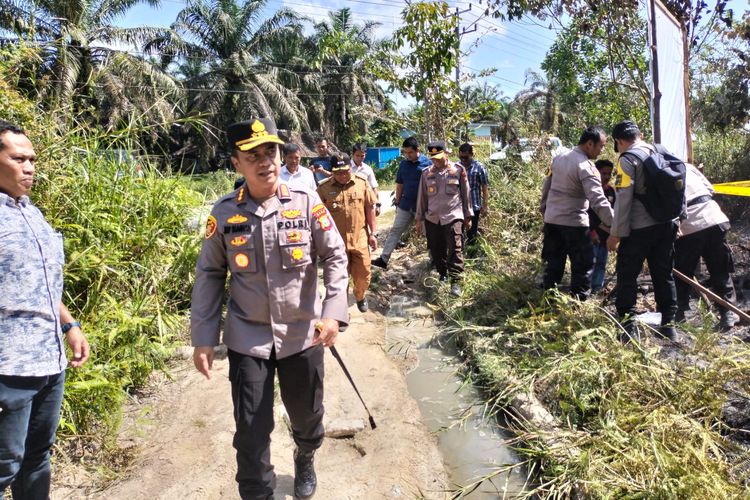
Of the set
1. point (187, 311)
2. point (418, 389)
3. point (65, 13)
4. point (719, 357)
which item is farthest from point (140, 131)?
point (65, 13)

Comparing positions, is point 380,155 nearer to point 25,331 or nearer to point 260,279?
point 260,279

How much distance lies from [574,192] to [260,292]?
331 cm

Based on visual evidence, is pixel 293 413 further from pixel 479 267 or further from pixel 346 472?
pixel 479 267

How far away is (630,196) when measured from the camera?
3.80 m

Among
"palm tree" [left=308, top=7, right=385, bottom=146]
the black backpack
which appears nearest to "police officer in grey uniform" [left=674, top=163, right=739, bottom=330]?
the black backpack

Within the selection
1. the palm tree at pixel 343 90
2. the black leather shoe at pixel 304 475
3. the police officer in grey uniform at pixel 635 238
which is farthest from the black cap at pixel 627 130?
the palm tree at pixel 343 90

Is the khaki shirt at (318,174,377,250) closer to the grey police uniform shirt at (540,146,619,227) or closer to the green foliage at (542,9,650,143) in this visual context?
the grey police uniform shirt at (540,146,619,227)

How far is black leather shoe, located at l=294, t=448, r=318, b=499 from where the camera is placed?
2.57 m

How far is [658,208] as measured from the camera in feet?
12.3

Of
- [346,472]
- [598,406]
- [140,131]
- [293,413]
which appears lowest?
[346,472]

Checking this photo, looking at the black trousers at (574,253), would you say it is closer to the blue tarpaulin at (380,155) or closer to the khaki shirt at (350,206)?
the khaki shirt at (350,206)

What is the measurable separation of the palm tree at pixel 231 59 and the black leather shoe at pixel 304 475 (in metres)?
22.8

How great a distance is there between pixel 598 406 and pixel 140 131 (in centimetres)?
425

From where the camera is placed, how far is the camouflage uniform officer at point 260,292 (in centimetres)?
222
